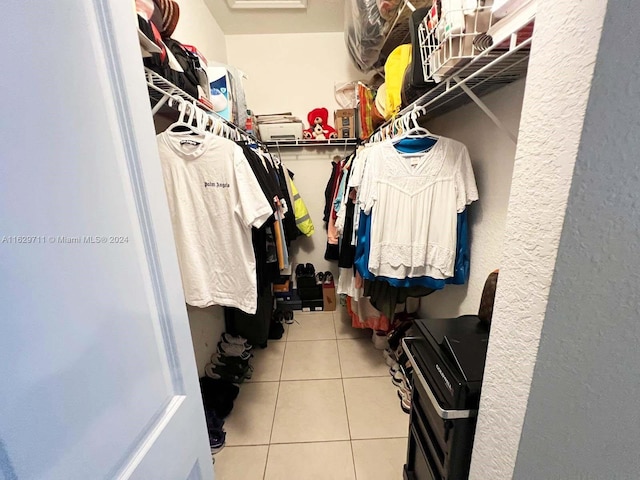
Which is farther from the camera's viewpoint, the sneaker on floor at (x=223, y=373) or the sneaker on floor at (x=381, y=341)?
the sneaker on floor at (x=381, y=341)

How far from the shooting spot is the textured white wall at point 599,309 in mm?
376

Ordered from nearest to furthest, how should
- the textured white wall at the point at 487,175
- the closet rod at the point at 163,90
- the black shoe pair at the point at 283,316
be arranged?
1. the closet rod at the point at 163,90
2. the textured white wall at the point at 487,175
3. the black shoe pair at the point at 283,316

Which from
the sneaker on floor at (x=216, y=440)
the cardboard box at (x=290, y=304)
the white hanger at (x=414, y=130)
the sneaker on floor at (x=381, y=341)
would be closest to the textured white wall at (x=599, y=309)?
the white hanger at (x=414, y=130)

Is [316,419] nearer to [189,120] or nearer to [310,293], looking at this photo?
[310,293]

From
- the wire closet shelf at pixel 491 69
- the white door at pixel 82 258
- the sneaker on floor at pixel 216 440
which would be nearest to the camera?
Result: the white door at pixel 82 258

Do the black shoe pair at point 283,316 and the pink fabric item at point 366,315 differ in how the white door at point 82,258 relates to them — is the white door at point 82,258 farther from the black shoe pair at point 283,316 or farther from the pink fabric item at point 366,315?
the black shoe pair at point 283,316

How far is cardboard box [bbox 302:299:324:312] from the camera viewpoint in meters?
2.72

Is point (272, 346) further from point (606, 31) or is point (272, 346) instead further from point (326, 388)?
point (606, 31)

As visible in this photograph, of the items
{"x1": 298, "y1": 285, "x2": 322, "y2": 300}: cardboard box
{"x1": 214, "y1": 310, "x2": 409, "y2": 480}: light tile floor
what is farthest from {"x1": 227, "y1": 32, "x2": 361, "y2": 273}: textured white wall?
{"x1": 214, "y1": 310, "x2": 409, "y2": 480}: light tile floor

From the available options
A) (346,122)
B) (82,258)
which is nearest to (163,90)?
(82,258)

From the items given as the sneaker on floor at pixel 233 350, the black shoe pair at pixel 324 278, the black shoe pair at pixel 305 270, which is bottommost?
the sneaker on floor at pixel 233 350

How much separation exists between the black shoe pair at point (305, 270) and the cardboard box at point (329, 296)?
19 centimetres

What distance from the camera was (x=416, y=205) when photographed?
4.24 feet

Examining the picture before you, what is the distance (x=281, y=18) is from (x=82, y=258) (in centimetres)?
261
